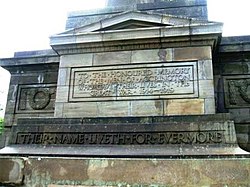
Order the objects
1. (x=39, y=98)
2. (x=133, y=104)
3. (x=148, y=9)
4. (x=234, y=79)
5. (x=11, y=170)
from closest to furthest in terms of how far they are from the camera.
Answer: (x=11, y=170), (x=133, y=104), (x=234, y=79), (x=148, y=9), (x=39, y=98)

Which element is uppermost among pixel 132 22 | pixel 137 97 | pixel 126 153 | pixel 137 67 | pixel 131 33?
pixel 132 22

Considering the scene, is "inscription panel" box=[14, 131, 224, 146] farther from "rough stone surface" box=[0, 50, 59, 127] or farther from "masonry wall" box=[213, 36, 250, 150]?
"rough stone surface" box=[0, 50, 59, 127]

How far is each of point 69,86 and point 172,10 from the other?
13.0ft

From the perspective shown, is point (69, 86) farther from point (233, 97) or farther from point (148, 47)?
point (233, 97)

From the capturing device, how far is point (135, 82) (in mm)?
7652

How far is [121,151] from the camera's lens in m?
5.89

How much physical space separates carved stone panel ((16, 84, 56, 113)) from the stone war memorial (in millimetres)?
36

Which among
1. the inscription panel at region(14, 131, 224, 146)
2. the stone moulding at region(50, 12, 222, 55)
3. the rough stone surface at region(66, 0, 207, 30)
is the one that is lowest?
the inscription panel at region(14, 131, 224, 146)

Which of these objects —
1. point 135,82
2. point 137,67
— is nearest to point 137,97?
point 135,82

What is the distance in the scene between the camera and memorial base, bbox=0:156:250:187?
14.5 feet

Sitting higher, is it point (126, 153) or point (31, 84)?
point (31, 84)

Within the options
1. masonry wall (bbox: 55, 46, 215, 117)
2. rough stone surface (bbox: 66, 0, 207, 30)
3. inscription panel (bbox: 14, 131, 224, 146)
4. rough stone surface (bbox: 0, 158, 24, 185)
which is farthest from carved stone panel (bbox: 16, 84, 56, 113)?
rough stone surface (bbox: 0, 158, 24, 185)

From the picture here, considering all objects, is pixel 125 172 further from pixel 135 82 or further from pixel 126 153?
pixel 135 82

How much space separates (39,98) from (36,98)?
0.12 m
